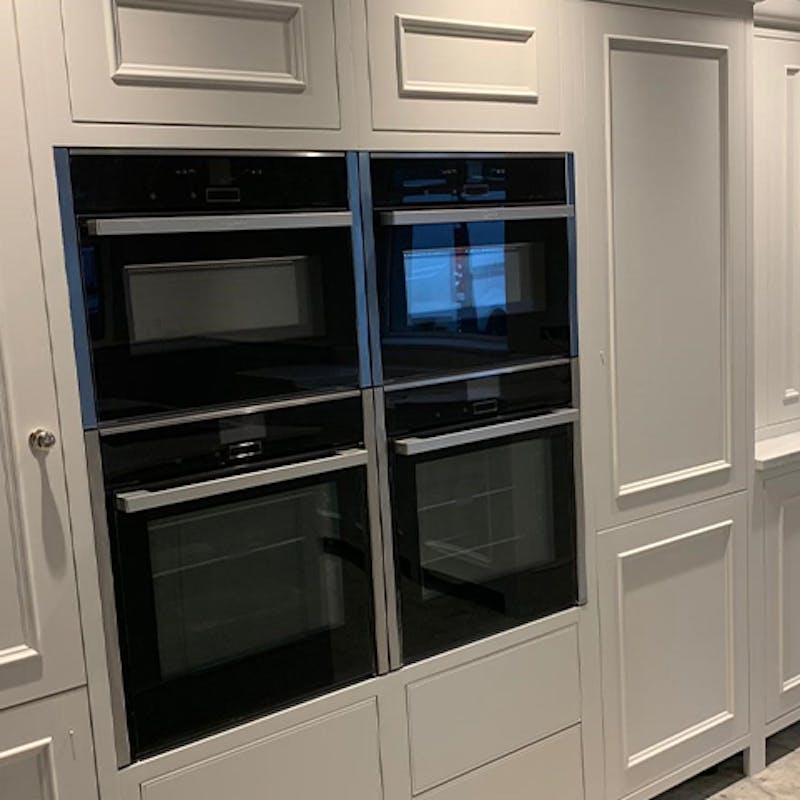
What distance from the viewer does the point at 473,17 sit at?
2023 mm

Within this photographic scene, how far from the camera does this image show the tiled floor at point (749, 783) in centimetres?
275

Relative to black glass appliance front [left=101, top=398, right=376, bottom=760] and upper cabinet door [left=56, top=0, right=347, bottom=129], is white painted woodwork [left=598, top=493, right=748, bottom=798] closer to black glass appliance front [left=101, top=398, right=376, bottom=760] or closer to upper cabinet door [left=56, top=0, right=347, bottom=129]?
black glass appliance front [left=101, top=398, right=376, bottom=760]

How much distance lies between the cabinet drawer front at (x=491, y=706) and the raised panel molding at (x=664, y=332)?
1.37ft

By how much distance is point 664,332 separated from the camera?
8.02 ft

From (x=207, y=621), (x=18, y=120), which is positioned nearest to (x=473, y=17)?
(x=18, y=120)

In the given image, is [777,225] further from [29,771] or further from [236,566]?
[29,771]

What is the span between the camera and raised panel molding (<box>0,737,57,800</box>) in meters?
1.60

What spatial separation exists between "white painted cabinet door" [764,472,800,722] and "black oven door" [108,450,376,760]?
1319 mm

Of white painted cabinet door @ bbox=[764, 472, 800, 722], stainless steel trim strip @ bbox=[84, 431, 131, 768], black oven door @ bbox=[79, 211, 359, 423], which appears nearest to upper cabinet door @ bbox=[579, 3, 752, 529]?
white painted cabinet door @ bbox=[764, 472, 800, 722]

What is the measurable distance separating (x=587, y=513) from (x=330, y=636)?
71cm

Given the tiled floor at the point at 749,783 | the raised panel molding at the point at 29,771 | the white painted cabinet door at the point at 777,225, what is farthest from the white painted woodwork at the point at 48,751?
the white painted cabinet door at the point at 777,225

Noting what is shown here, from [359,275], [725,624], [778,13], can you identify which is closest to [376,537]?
[359,275]

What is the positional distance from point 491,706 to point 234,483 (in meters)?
0.83

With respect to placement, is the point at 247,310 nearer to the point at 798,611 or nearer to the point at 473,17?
the point at 473,17
